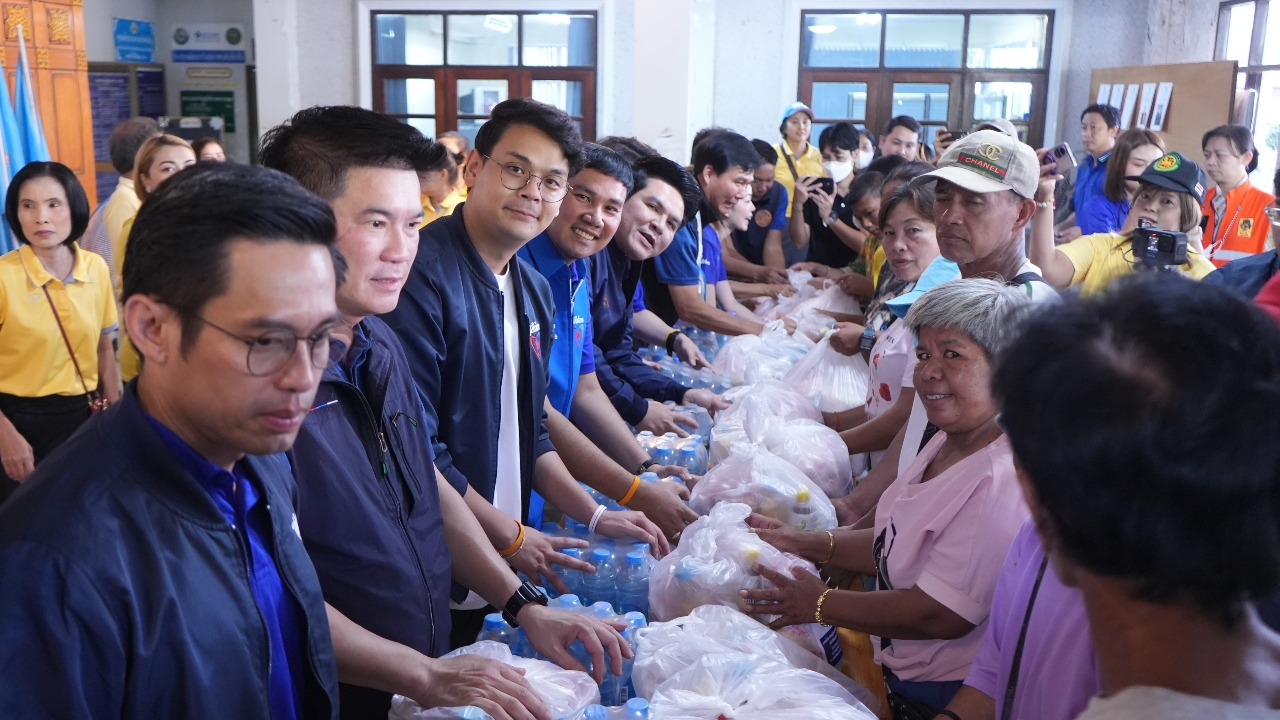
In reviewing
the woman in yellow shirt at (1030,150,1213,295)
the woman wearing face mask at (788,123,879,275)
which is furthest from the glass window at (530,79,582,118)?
the woman in yellow shirt at (1030,150,1213,295)

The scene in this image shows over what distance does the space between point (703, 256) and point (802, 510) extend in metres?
2.40

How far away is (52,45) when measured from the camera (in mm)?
6773

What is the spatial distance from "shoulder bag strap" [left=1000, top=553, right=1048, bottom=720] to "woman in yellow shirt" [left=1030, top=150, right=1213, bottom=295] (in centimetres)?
217

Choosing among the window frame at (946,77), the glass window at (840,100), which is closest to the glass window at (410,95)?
the window frame at (946,77)

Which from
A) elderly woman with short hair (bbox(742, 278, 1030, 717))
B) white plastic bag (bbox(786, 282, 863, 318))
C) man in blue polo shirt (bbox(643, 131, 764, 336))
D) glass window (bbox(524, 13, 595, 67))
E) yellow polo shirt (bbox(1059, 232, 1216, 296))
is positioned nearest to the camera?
elderly woman with short hair (bbox(742, 278, 1030, 717))

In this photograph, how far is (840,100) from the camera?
10.8 metres

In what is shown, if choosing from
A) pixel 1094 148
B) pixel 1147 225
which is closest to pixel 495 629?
pixel 1147 225

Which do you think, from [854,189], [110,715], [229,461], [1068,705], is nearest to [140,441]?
[229,461]

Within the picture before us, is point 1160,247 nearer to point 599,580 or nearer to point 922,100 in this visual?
point 599,580

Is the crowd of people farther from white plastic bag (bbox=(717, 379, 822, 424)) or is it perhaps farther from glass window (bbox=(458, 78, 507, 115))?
glass window (bbox=(458, 78, 507, 115))

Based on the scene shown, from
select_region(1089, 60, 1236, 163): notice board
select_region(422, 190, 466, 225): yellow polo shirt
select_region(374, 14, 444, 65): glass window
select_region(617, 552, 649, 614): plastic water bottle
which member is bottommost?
select_region(617, 552, 649, 614): plastic water bottle

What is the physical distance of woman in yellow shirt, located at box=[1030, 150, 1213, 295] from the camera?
11.4 feet

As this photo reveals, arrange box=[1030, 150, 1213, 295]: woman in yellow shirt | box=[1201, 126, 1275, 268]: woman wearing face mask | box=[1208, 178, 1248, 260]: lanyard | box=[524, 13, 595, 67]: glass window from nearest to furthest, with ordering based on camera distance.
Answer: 1. box=[1030, 150, 1213, 295]: woman in yellow shirt
2. box=[1201, 126, 1275, 268]: woman wearing face mask
3. box=[1208, 178, 1248, 260]: lanyard
4. box=[524, 13, 595, 67]: glass window

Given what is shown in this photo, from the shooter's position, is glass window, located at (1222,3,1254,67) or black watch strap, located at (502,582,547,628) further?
glass window, located at (1222,3,1254,67)
